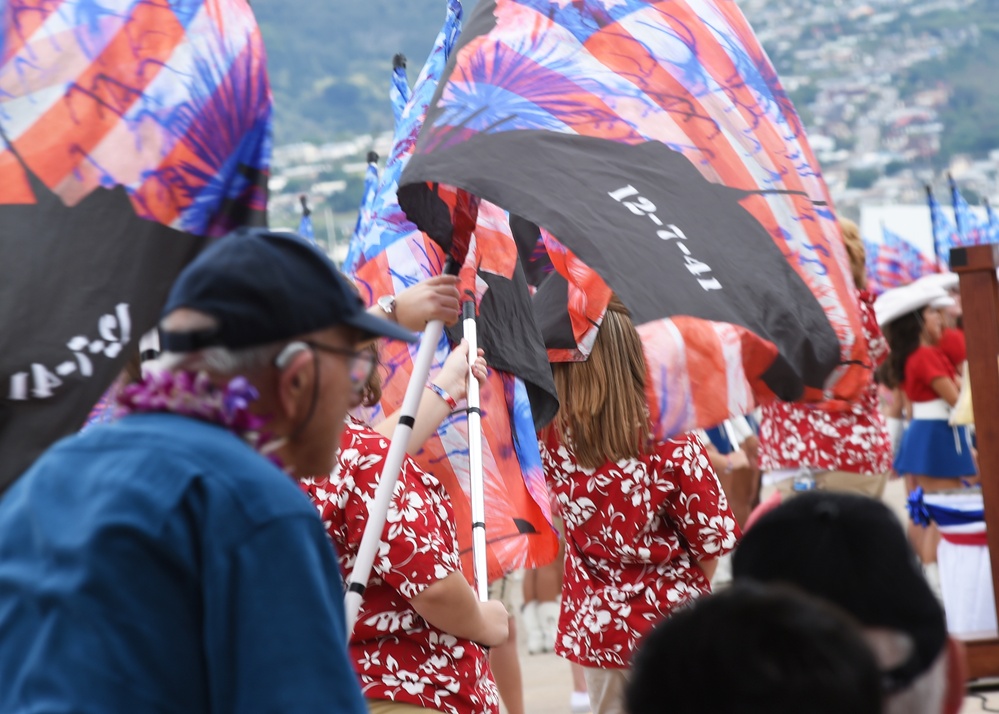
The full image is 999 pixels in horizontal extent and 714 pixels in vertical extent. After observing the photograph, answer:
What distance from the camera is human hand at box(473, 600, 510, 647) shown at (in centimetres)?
329

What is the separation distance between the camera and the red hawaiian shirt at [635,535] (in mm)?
4137

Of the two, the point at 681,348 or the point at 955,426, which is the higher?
the point at 681,348

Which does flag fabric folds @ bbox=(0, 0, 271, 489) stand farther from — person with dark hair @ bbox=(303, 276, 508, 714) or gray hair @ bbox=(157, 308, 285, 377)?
gray hair @ bbox=(157, 308, 285, 377)

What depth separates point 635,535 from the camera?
13.7 ft

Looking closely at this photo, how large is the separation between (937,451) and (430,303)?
6.29 meters

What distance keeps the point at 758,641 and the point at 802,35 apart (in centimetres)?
12138

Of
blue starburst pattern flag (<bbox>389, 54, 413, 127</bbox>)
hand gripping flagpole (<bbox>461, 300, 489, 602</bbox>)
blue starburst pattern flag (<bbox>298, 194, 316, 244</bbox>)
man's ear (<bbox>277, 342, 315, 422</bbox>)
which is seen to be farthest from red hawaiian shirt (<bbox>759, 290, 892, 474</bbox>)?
man's ear (<bbox>277, 342, 315, 422</bbox>)

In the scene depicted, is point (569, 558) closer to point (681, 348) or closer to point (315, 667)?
point (681, 348)

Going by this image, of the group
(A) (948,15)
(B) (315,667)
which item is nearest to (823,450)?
(B) (315,667)

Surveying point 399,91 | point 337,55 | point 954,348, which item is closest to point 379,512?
point 399,91

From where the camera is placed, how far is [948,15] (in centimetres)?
10600

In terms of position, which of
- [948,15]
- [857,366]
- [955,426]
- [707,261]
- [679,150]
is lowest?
[955,426]

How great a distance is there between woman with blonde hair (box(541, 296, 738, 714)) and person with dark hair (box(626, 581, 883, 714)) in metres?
2.61

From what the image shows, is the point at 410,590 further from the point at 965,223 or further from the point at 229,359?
the point at 965,223
